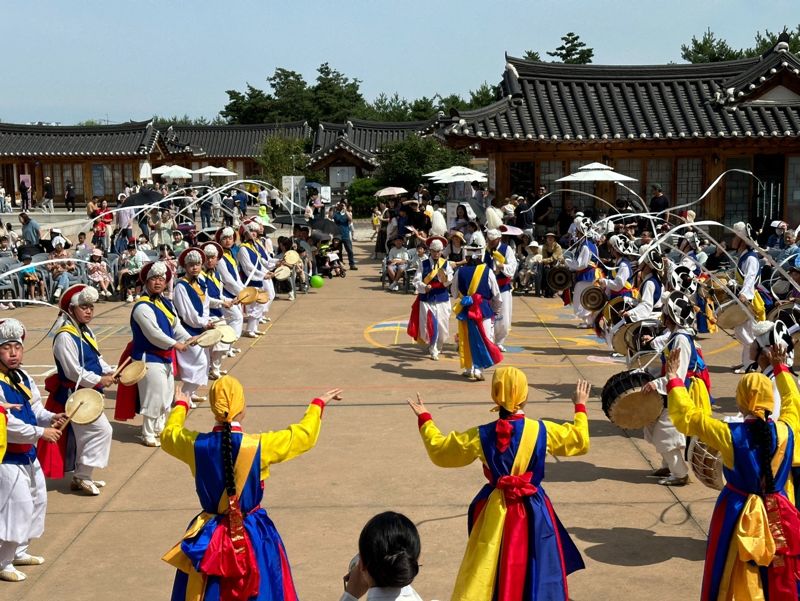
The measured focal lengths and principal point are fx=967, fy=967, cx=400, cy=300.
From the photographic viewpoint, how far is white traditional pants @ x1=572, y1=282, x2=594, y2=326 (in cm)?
1399

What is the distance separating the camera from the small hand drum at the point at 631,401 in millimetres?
7316

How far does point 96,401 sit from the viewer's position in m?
7.14

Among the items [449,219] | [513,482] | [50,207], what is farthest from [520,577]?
[50,207]

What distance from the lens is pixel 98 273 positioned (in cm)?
1816

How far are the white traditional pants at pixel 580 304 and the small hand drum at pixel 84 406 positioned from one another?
8055mm

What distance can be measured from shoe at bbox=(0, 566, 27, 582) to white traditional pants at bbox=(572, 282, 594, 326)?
29.7 feet

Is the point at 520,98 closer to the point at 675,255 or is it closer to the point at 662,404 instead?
the point at 675,255

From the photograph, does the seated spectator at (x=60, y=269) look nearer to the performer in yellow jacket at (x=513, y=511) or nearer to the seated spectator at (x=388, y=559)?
the performer in yellow jacket at (x=513, y=511)

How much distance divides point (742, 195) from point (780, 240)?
4.00m

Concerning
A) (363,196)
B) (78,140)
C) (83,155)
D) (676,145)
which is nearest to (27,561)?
(676,145)

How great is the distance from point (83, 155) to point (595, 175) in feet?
94.5

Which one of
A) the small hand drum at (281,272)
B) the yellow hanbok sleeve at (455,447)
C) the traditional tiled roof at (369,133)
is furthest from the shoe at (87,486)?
the traditional tiled roof at (369,133)

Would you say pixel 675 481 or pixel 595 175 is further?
pixel 595 175

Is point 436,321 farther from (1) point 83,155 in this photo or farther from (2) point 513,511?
(1) point 83,155
